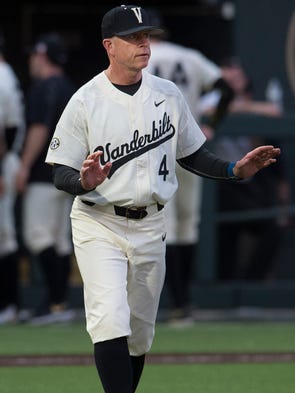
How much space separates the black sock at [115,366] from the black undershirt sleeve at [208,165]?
38.7 inches

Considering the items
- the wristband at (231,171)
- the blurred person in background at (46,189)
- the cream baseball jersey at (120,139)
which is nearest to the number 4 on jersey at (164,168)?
the cream baseball jersey at (120,139)

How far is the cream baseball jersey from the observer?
6.47 m

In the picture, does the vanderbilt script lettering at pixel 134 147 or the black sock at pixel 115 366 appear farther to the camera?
the vanderbilt script lettering at pixel 134 147

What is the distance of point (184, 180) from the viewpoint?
36.1 feet

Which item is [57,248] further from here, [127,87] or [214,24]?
[214,24]

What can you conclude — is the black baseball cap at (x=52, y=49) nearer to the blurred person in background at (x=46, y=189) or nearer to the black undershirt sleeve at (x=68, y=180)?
the blurred person in background at (x=46, y=189)

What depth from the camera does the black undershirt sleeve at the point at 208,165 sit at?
21.9 feet

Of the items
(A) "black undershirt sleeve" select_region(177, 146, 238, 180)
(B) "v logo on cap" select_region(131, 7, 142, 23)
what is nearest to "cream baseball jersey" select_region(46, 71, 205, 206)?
(A) "black undershirt sleeve" select_region(177, 146, 238, 180)

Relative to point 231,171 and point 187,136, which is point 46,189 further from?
point 231,171

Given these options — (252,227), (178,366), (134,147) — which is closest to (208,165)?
(134,147)

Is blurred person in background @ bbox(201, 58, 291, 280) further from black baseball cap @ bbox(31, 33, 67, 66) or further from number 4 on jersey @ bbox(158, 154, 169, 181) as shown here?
number 4 on jersey @ bbox(158, 154, 169, 181)

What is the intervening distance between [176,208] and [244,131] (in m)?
1.23

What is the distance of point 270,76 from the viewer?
45.1 ft

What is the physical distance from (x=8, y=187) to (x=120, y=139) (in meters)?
5.12
